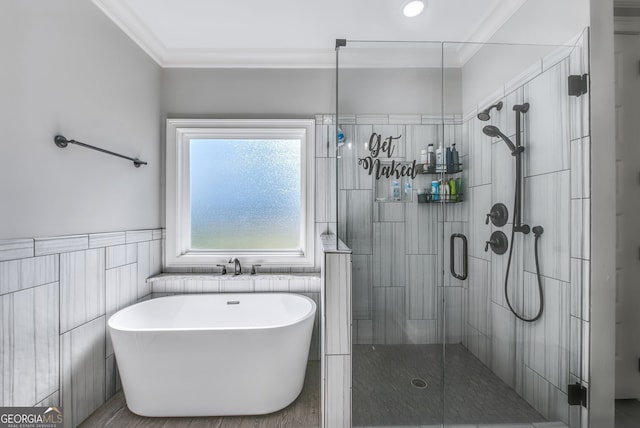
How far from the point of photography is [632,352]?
1104mm

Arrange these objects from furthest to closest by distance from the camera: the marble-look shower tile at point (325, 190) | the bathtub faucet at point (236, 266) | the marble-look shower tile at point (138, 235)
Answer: the marble-look shower tile at point (325, 190) → the bathtub faucet at point (236, 266) → the marble-look shower tile at point (138, 235)

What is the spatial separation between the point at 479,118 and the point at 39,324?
2.38 metres

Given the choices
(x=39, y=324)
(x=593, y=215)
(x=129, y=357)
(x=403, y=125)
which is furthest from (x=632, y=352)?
(x=39, y=324)

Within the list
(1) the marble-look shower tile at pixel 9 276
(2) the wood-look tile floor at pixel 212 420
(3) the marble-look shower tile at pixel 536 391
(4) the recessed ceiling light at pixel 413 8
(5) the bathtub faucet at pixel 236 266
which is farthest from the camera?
(5) the bathtub faucet at pixel 236 266

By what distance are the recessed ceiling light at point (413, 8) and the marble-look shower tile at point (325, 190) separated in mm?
1130

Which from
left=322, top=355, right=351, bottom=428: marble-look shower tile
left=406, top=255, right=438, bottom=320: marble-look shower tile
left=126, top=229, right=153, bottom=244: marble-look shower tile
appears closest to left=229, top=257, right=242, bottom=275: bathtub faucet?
left=126, top=229, right=153, bottom=244: marble-look shower tile

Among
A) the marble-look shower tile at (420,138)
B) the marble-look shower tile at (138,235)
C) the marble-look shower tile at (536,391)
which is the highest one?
the marble-look shower tile at (420,138)

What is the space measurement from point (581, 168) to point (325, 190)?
1.61m

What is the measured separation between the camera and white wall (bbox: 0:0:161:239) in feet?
4.18

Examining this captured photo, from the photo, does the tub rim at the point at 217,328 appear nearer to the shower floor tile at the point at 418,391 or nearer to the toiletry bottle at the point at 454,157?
the shower floor tile at the point at 418,391

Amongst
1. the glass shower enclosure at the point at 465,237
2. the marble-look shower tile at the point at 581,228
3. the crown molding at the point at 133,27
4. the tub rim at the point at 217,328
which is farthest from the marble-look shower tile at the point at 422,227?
the crown molding at the point at 133,27

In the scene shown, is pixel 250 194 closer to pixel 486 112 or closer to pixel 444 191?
pixel 444 191

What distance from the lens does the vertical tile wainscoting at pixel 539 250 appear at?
4.45 ft

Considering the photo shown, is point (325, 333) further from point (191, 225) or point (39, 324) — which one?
point (191, 225)
